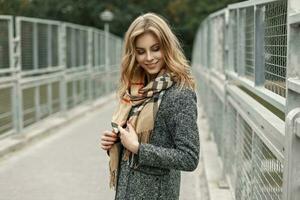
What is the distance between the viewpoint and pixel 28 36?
11.2 m

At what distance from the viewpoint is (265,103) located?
4.14 meters

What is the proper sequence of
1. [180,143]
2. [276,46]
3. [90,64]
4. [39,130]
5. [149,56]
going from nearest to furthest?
[180,143], [149,56], [276,46], [39,130], [90,64]

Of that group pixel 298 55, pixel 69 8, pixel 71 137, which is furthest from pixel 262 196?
pixel 69 8

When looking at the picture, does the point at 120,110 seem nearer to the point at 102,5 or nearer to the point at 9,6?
the point at 9,6

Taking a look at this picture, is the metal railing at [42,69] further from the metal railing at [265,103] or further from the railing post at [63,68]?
the metal railing at [265,103]

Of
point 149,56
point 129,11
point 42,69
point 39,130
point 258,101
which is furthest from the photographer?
point 129,11

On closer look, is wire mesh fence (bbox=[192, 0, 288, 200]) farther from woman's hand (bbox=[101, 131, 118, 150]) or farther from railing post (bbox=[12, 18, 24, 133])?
railing post (bbox=[12, 18, 24, 133])

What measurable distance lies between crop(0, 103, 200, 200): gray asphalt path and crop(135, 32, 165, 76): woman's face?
3.78 metres

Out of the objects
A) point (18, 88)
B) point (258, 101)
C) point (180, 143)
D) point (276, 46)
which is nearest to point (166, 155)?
point (180, 143)

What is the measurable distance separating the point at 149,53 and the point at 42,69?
30.7ft

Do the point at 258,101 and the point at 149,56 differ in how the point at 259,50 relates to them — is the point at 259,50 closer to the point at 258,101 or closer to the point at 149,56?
the point at 258,101

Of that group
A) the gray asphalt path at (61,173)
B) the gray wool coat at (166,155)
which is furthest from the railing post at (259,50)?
the gray asphalt path at (61,173)

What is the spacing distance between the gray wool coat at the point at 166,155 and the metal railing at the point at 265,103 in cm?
42

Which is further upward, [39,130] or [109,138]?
[109,138]
